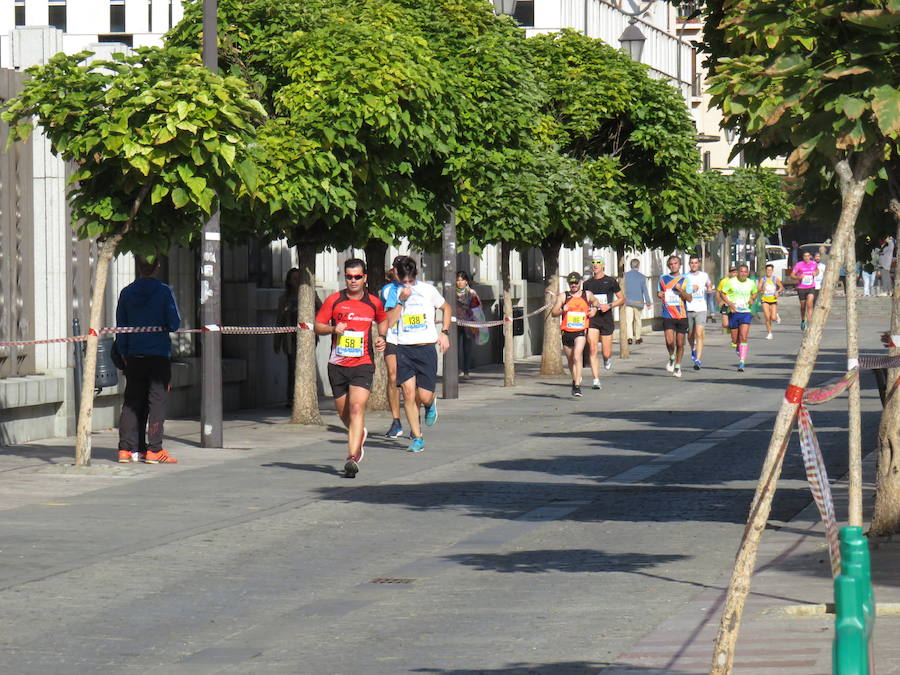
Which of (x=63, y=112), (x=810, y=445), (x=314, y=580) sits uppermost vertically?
(x=63, y=112)

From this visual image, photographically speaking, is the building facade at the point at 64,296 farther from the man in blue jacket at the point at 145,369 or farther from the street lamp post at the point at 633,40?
the street lamp post at the point at 633,40

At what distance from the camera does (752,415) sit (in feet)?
66.8

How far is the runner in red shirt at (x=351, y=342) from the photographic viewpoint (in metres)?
14.5

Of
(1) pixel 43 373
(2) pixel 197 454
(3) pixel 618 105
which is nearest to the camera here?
(2) pixel 197 454

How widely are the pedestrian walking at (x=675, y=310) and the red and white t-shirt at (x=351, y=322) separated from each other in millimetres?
13162

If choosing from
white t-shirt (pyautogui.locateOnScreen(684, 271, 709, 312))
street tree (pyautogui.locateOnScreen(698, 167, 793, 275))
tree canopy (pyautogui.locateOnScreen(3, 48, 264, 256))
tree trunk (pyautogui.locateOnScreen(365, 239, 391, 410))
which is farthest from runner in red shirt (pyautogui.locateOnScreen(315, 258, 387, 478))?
street tree (pyautogui.locateOnScreen(698, 167, 793, 275))

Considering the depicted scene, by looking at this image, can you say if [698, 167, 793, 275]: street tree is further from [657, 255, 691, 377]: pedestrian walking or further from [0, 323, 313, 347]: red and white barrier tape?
[0, 323, 313, 347]: red and white barrier tape

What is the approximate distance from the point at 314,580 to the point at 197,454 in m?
7.09

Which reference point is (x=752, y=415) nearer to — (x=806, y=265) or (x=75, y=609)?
(x=75, y=609)

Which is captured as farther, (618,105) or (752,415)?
(618,105)

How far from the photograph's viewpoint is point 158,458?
1530cm

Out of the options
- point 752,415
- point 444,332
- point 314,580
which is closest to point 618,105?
point 752,415

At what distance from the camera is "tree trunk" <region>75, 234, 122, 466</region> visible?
47.0ft

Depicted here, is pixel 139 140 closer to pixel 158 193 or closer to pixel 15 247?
pixel 158 193
